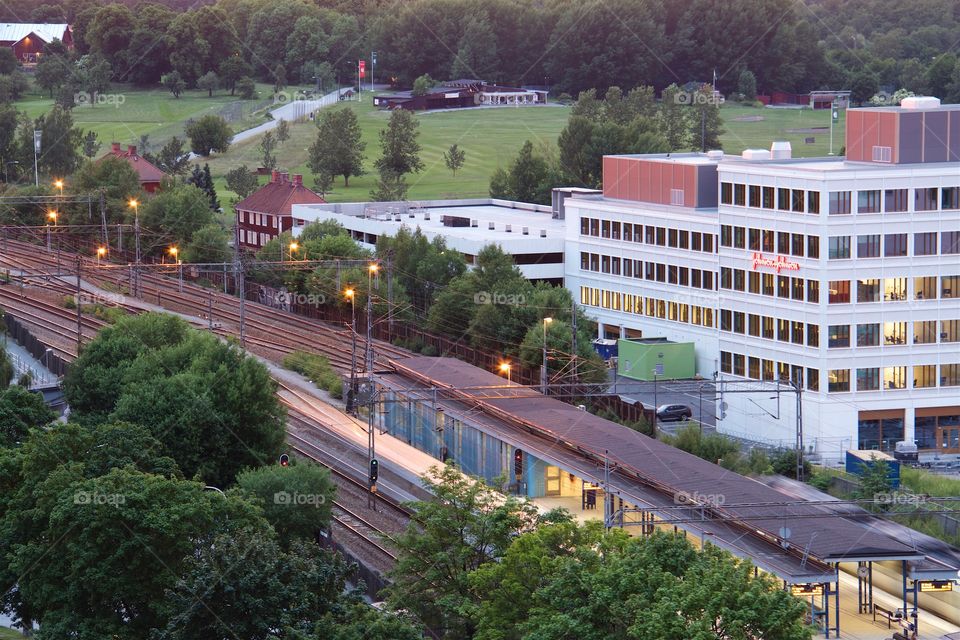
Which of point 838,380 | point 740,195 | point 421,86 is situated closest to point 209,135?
point 421,86

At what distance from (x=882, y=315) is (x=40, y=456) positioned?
115 feet

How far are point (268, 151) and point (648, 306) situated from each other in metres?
69.9

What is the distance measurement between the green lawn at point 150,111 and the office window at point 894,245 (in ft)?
315

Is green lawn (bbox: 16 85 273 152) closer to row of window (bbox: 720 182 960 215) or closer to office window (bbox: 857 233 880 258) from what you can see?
row of window (bbox: 720 182 960 215)

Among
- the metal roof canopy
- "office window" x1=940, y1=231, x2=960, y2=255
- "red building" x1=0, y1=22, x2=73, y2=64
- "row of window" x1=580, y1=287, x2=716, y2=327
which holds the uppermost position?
"red building" x1=0, y1=22, x2=73, y2=64

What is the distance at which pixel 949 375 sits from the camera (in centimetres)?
6575

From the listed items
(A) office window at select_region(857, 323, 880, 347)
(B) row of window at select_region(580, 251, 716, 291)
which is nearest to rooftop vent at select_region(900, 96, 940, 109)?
(A) office window at select_region(857, 323, 880, 347)

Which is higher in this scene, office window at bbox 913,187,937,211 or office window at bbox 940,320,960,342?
office window at bbox 913,187,937,211

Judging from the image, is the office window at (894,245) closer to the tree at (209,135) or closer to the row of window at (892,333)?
the row of window at (892,333)

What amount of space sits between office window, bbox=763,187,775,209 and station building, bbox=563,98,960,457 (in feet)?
0.24

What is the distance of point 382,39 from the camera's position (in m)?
180

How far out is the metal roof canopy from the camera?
41406 mm

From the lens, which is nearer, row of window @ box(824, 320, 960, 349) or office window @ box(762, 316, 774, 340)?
row of window @ box(824, 320, 960, 349)

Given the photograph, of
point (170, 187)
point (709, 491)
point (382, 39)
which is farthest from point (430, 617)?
point (382, 39)
